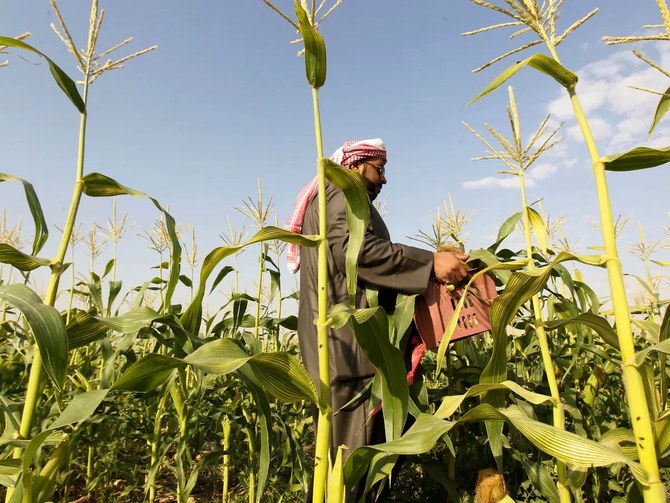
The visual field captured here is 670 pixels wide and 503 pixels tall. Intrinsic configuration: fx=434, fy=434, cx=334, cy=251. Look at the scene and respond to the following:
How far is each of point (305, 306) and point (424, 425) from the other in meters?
1.20

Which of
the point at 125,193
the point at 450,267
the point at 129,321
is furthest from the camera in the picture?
the point at 450,267

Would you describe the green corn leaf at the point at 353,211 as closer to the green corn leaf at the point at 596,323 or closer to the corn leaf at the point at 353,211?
the corn leaf at the point at 353,211

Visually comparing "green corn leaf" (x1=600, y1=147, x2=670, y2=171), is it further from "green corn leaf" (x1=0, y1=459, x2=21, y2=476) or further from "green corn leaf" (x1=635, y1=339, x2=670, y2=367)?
"green corn leaf" (x1=0, y1=459, x2=21, y2=476)

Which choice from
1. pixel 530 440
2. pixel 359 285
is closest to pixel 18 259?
pixel 359 285

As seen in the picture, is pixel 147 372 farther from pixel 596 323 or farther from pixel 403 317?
pixel 596 323

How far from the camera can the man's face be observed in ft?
8.25

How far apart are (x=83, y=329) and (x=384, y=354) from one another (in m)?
0.96

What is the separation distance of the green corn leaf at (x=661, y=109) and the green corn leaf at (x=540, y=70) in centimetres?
31

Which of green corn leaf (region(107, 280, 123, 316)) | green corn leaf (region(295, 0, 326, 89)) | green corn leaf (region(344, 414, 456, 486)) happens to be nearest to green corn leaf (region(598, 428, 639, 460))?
green corn leaf (region(344, 414, 456, 486))

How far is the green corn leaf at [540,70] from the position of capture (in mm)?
1138

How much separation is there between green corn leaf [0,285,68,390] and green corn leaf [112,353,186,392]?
147 mm

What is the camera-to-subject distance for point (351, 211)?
1425 mm

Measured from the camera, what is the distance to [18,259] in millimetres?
1310

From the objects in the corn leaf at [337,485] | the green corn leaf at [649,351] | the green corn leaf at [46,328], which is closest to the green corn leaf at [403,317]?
the corn leaf at [337,485]
